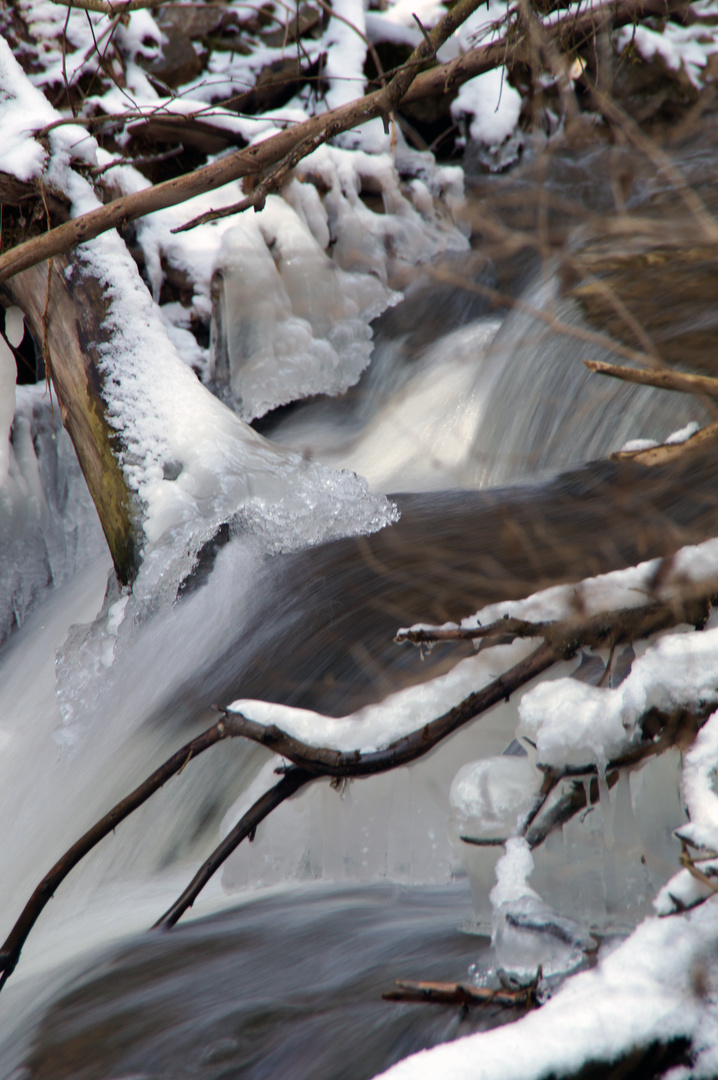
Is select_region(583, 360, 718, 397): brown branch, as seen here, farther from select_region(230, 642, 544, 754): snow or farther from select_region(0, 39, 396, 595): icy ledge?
select_region(0, 39, 396, 595): icy ledge

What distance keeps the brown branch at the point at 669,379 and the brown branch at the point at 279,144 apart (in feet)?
4.16

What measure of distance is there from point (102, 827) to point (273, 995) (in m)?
0.46

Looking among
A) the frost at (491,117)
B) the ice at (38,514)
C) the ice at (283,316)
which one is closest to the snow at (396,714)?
the ice at (38,514)

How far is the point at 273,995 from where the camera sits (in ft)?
5.39

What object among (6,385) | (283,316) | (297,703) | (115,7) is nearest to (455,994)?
(297,703)

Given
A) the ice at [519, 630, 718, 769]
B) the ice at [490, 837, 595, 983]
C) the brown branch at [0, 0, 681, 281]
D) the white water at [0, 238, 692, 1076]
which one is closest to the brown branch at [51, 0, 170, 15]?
the brown branch at [0, 0, 681, 281]

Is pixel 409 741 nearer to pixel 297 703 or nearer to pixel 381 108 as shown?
pixel 297 703

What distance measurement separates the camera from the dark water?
141cm

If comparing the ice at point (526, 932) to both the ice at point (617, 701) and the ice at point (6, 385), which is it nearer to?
the ice at point (617, 701)

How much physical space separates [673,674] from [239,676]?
1.78 m

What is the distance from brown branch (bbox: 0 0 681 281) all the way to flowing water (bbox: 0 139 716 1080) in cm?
87

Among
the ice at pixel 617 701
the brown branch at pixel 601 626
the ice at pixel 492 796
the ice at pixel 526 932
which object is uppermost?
the brown branch at pixel 601 626

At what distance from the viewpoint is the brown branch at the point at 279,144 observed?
221 cm

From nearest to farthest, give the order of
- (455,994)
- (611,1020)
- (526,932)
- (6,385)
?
(611,1020), (455,994), (526,932), (6,385)
